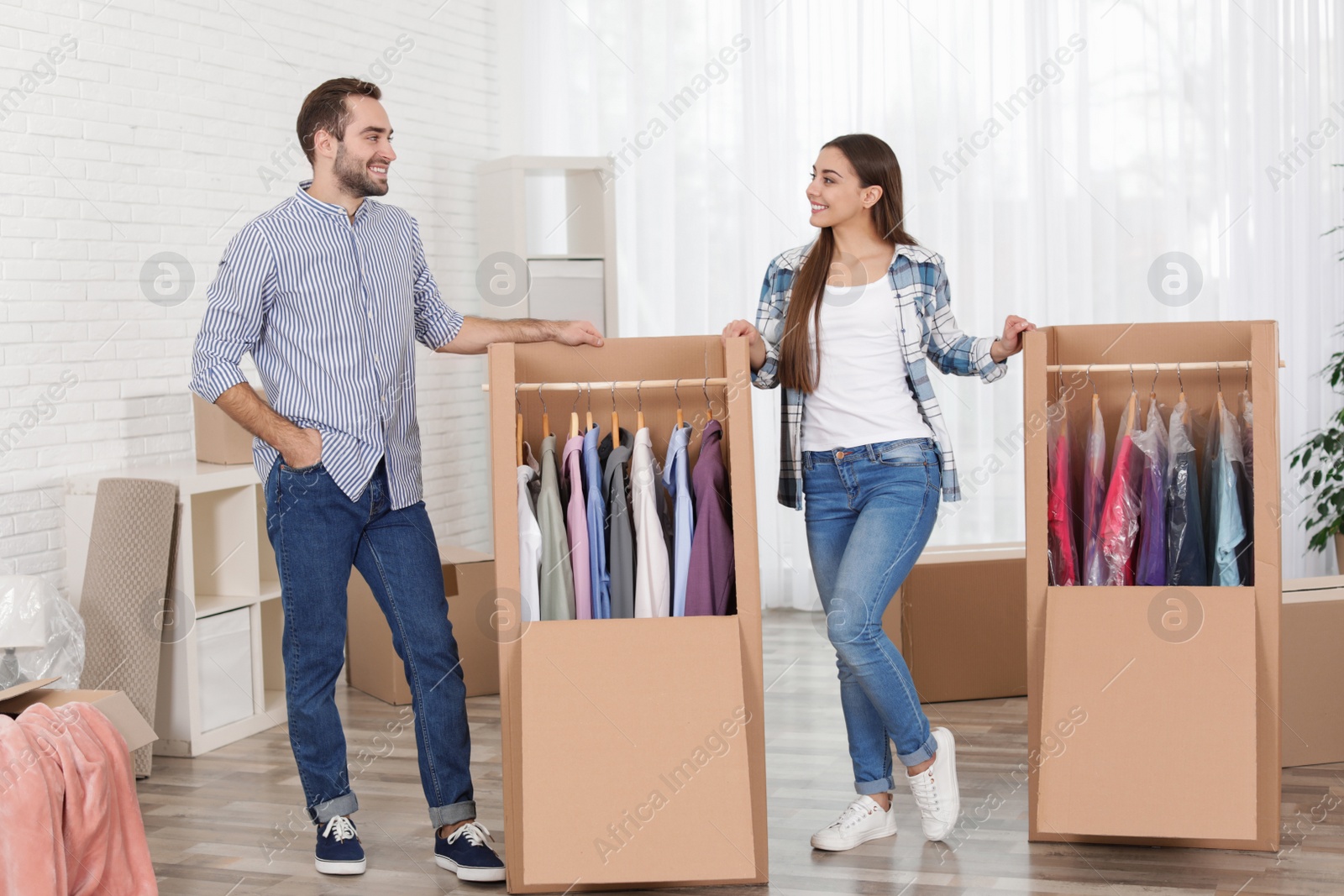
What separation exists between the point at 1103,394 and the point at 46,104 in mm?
3026

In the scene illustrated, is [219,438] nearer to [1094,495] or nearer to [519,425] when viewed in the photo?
[519,425]

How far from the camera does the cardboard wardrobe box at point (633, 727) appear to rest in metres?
2.47

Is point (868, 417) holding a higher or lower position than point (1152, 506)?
higher

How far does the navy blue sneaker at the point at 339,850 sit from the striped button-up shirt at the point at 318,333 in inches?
28.7

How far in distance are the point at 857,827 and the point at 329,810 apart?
1.15m

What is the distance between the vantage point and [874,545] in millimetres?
2637

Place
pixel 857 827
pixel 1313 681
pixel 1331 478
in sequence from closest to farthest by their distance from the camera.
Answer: pixel 857 827, pixel 1313 681, pixel 1331 478

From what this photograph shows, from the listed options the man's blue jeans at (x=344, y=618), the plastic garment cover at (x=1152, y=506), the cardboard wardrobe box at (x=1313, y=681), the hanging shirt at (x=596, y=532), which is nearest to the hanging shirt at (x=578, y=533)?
the hanging shirt at (x=596, y=532)

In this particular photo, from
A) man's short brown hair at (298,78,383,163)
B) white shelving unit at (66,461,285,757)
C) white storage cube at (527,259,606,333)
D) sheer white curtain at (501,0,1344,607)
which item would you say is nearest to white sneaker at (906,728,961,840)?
man's short brown hair at (298,78,383,163)

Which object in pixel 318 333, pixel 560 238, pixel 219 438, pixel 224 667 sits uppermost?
Result: pixel 560 238

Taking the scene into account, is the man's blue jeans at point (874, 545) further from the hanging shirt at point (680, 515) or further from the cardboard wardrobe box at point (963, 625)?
the cardboard wardrobe box at point (963, 625)

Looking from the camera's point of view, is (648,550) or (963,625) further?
(963,625)

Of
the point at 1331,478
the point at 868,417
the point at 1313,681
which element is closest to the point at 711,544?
the point at 868,417

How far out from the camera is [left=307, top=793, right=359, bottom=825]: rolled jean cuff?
276 centimetres
